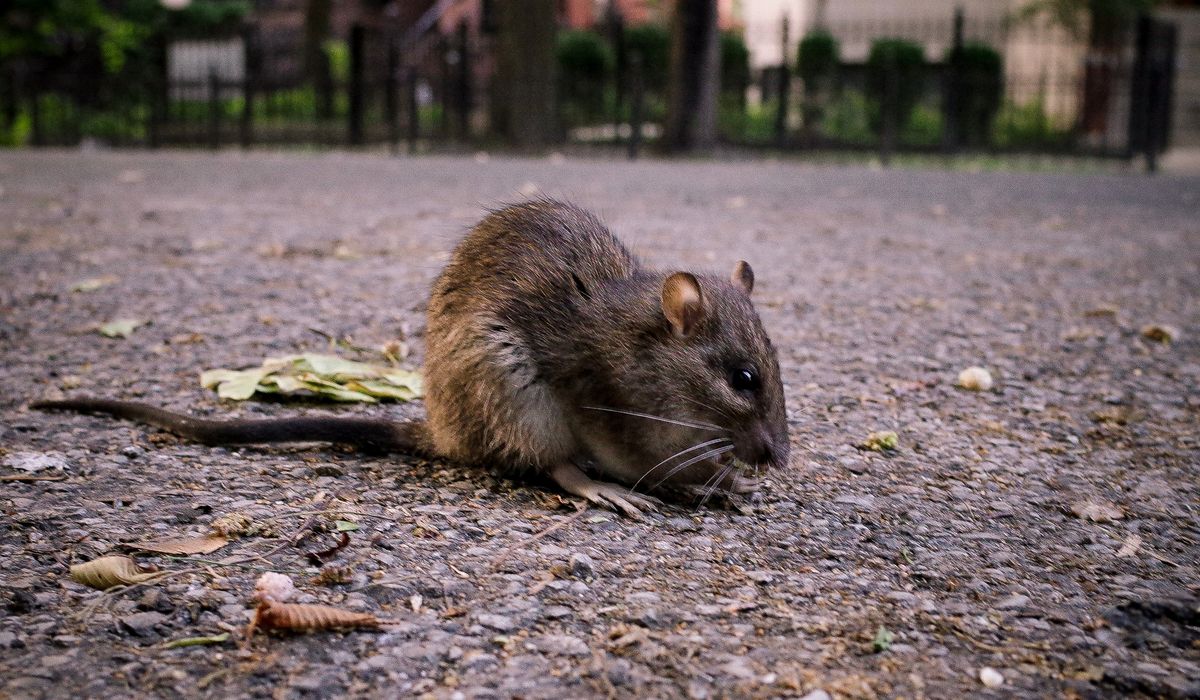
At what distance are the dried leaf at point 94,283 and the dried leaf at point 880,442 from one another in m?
4.23

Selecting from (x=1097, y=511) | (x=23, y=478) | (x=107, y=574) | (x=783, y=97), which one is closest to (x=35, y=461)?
(x=23, y=478)

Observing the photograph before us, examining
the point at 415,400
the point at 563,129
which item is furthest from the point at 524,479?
the point at 563,129

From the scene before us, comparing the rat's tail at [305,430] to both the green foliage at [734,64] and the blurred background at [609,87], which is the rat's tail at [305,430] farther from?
the green foliage at [734,64]

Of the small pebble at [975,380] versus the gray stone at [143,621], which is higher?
the small pebble at [975,380]

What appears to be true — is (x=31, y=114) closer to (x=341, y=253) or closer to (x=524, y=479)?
(x=341, y=253)

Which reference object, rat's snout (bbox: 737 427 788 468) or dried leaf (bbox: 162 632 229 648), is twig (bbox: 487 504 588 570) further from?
dried leaf (bbox: 162 632 229 648)

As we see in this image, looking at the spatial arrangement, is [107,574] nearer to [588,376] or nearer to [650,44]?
[588,376]

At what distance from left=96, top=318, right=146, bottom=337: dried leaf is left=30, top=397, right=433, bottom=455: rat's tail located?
1.59 m

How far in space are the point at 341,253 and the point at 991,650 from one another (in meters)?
5.86

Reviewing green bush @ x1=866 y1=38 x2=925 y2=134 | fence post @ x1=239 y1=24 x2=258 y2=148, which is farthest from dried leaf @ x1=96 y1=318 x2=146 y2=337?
fence post @ x1=239 y1=24 x2=258 y2=148

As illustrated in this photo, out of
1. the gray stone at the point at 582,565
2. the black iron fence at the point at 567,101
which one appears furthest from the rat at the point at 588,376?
the black iron fence at the point at 567,101

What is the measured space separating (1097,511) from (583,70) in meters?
22.6

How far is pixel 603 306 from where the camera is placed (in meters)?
3.11

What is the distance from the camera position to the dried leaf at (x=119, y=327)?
494 centimetres
